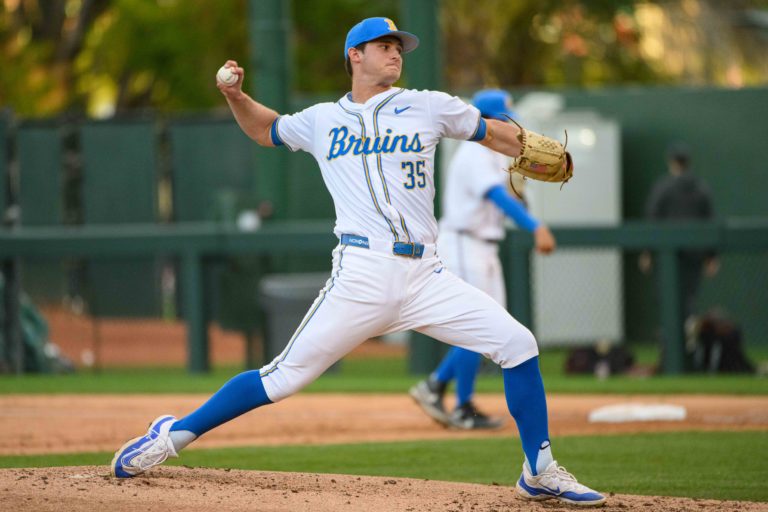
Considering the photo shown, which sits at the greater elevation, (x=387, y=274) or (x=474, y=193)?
(x=474, y=193)

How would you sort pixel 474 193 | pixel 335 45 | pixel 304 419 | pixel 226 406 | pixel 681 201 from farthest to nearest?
pixel 335 45, pixel 681 201, pixel 304 419, pixel 474 193, pixel 226 406

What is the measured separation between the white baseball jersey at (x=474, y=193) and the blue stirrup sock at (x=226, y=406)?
3.36m

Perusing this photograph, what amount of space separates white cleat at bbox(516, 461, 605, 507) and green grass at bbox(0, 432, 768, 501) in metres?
0.69

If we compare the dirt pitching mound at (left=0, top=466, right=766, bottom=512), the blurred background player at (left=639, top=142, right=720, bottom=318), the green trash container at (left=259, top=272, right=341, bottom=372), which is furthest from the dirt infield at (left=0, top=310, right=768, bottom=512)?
the blurred background player at (left=639, top=142, right=720, bottom=318)

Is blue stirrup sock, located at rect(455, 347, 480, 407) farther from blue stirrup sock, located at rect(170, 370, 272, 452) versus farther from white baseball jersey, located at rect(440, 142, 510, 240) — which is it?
blue stirrup sock, located at rect(170, 370, 272, 452)

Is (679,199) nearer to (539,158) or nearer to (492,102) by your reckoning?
(492,102)

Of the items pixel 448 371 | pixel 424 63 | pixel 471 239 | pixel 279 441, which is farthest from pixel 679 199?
pixel 279 441

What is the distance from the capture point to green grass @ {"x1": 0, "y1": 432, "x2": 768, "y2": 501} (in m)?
6.80

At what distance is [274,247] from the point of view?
524 inches

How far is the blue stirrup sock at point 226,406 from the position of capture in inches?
236

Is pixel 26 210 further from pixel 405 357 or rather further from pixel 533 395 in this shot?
pixel 533 395

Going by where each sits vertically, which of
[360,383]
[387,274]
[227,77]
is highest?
[227,77]

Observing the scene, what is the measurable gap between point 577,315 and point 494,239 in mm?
7144

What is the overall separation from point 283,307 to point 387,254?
7.50 metres
